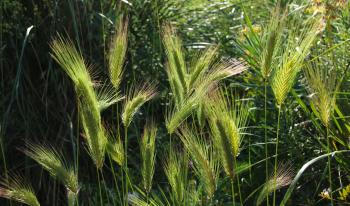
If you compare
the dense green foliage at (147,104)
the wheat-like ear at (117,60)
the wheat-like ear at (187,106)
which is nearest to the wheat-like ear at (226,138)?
the wheat-like ear at (187,106)

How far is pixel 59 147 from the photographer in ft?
12.9

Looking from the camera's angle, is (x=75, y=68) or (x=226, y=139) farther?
(x=75, y=68)

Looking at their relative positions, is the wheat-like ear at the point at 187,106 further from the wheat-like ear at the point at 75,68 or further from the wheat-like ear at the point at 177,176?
the wheat-like ear at the point at 75,68

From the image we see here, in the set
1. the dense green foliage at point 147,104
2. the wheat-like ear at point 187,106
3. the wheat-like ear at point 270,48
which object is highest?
the wheat-like ear at point 270,48

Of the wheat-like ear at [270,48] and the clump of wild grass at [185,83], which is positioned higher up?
the wheat-like ear at [270,48]

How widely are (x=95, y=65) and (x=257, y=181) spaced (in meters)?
1.01

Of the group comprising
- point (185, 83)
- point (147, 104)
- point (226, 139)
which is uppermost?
point (185, 83)

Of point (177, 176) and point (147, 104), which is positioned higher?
point (177, 176)

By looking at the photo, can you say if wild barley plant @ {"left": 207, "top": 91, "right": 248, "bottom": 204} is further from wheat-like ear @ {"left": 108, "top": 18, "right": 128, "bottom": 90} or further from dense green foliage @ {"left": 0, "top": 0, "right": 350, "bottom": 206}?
dense green foliage @ {"left": 0, "top": 0, "right": 350, "bottom": 206}

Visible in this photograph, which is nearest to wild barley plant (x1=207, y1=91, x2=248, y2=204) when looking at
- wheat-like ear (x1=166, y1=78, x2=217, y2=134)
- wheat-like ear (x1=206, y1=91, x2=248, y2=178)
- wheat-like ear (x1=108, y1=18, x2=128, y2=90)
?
wheat-like ear (x1=206, y1=91, x2=248, y2=178)

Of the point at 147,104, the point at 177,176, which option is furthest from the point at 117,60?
→ the point at 147,104

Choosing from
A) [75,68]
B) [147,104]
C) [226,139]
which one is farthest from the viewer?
[147,104]

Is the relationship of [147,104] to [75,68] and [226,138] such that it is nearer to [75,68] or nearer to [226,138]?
[75,68]

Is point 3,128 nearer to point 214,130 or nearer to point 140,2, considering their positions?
point 140,2
